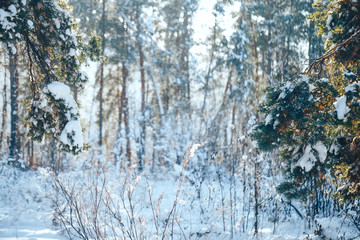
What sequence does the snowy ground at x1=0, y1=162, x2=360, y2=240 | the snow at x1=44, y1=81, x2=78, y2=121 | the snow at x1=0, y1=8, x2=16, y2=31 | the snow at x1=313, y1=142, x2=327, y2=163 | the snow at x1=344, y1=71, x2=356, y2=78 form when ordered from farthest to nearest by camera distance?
the snow at x1=44, y1=81, x2=78, y2=121 < the snow at x1=0, y1=8, x2=16, y2=31 < the snowy ground at x1=0, y1=162, x2=360, y2=240 < the snow at x1=344, y1=71, x2=356, y2=78 < the snow at x1=313, y1=142, x2=327, y2=163

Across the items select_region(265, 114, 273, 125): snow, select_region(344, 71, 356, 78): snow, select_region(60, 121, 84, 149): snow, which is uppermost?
select_region(344, 71, 356, 78): snow

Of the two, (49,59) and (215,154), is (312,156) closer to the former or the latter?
(215,154)

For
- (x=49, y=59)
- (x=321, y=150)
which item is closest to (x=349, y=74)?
(x=321, y=150)

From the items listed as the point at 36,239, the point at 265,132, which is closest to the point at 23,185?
the point at 36,239

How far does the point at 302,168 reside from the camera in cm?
388

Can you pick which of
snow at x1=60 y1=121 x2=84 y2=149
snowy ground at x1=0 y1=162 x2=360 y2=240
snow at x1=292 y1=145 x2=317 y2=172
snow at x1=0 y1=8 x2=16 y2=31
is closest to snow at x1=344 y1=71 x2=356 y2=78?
snow at x1=292 y1=145 x2=317 y2=172

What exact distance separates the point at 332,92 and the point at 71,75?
16.0 feet

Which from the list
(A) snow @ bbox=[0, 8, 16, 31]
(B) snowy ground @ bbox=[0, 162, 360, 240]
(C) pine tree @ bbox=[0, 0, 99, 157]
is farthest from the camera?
(C) pine tree @ bbox=[0, 0, 99, 157]

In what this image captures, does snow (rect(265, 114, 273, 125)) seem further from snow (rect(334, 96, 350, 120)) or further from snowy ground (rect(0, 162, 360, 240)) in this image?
snowy ground (rect(0, 162, 360, 240))

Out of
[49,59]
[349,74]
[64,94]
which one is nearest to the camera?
[349,74]

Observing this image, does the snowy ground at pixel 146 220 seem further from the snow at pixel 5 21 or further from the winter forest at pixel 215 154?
the snow at pixel 5 21

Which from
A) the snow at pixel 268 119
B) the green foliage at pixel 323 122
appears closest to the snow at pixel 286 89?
the green foliage at pixel 323 122

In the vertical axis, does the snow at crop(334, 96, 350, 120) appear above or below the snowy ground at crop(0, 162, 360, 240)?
above

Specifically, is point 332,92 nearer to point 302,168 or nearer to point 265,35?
point 302,168
